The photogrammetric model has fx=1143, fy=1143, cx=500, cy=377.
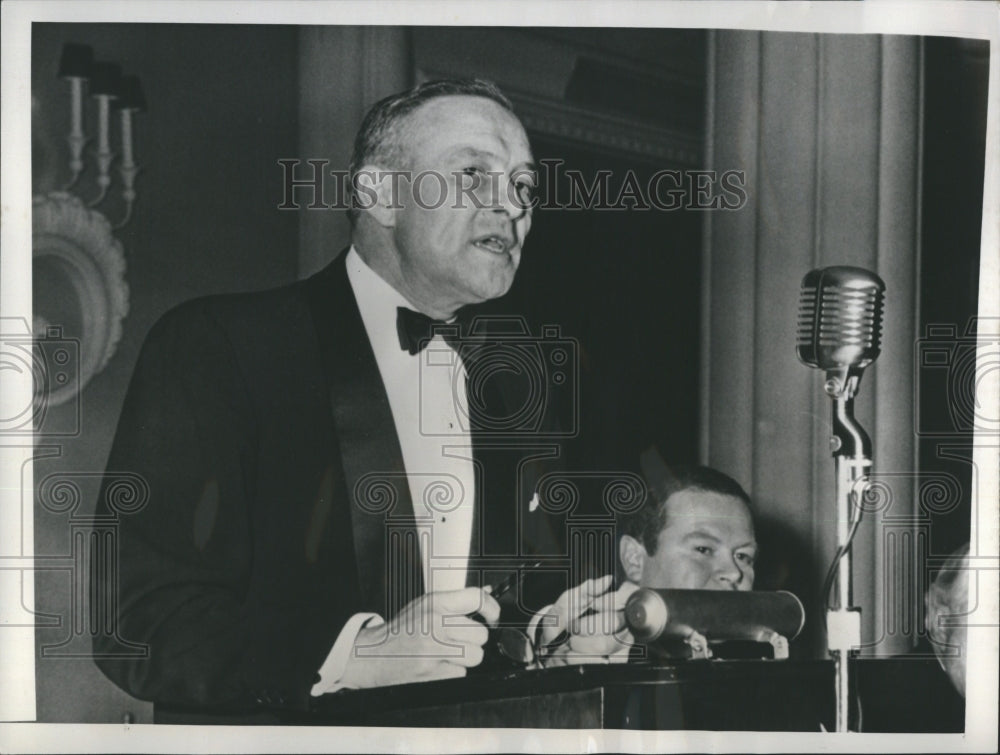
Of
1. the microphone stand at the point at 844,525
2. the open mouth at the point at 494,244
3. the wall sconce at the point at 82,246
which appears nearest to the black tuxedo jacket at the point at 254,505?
the wall sconce at the point at 82,246

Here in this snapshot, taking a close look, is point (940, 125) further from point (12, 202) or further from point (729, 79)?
point (12, 202)

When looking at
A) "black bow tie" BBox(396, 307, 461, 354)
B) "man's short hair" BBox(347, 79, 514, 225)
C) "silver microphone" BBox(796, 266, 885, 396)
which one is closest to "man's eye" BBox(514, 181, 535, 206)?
"man's short hair" BBox(347, 79, 514, 225)

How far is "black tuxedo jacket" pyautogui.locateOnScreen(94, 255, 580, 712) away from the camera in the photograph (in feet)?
6.88

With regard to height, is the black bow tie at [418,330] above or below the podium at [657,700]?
above

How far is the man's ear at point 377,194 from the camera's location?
2129 millimetres

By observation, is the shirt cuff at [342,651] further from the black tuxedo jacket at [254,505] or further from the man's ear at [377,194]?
the man's ear at [377,194]

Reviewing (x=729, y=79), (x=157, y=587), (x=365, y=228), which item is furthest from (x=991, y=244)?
(x=157, y=587)

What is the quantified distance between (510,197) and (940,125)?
32.5 inches

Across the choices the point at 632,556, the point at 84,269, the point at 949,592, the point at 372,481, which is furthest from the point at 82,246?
the point at 949,592

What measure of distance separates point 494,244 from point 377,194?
0.78 ft

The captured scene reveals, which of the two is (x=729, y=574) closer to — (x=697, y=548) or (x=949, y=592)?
(x=697, y=548)

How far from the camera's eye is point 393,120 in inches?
83.7

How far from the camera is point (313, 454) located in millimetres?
2109

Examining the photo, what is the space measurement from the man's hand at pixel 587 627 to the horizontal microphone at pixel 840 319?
577 mm
